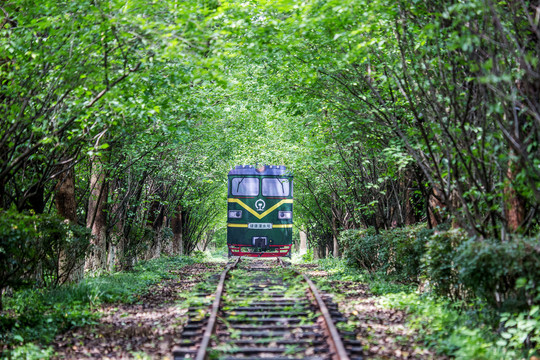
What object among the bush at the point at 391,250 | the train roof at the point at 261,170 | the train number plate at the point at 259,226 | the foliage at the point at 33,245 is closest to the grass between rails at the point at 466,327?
the bush at the point at 391,250

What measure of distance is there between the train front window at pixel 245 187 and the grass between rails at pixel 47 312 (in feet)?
31.2

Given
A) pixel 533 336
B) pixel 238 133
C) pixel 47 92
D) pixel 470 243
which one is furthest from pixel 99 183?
pixel 533 336

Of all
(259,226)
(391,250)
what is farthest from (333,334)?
(259,226)

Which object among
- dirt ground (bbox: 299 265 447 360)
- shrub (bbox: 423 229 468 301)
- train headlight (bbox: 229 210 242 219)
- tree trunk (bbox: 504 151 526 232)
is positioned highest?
tree trunk (bbox: 504 151 526 232)

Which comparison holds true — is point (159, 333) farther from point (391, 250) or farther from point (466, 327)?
point (391, 250)

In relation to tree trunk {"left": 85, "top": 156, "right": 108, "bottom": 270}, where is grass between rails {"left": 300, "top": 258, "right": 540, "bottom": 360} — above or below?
below

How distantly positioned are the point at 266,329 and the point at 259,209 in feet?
44.6

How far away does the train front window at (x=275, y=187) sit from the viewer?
20.2m

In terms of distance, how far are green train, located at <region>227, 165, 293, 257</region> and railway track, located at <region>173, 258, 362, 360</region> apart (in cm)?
1050

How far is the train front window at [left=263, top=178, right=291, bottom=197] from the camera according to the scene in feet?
66.3

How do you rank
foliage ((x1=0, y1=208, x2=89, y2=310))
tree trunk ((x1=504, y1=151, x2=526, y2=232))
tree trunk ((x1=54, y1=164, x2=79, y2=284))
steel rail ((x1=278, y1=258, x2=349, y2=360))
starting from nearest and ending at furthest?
steel rail ((x1=278, y1=258, x2=349, y2=360)), tree trunk ((x1=504, y1=151, x2=526, y2=232)), foliage ((x1=0, y1=208, x2=89, y2=310)), tree trunk ((x1=54, y1=164, x2=79, y2=284))

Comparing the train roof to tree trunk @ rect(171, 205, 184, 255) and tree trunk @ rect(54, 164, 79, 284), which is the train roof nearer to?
tree trunk @ rect(171, 205, 184, 255)

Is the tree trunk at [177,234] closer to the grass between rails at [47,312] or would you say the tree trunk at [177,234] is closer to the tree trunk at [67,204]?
the tree trunk at [67,204]

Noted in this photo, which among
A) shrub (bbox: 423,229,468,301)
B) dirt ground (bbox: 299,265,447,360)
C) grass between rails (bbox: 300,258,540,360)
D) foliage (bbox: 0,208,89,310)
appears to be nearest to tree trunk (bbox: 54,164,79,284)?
foliage (bbox: 0,208,89,310)
